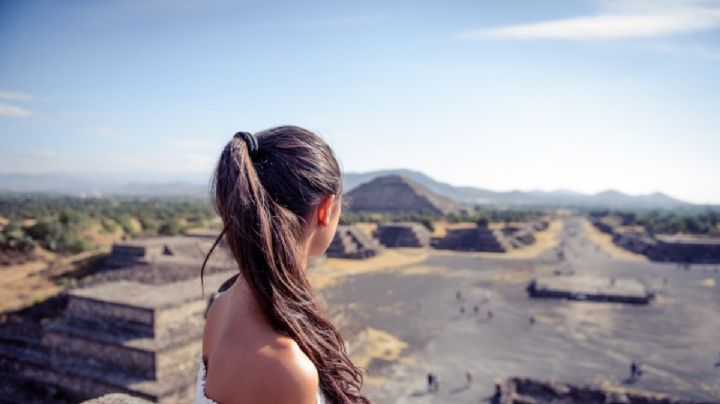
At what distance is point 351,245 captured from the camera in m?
35.9

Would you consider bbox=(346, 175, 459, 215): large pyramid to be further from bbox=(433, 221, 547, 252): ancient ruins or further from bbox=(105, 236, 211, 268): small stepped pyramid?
bbox=(105, 236, 211, 268): small stepped pyramid

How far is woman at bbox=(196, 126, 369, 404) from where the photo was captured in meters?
1.07

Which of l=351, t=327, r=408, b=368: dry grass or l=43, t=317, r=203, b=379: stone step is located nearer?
l=43, t=317, r=203, b=379: stone step

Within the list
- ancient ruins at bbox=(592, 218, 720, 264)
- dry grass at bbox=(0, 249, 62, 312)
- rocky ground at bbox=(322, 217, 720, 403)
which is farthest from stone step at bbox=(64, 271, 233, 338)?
ancient ruins at bbox=(592, 218, 720, 264)

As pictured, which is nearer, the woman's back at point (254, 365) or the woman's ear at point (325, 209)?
the woman's back at point (254, 365)

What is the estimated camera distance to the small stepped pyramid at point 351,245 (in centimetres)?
3500

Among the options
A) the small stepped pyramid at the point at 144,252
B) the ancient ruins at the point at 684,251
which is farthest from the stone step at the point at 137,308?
the ancient ruins at the point at 684,251

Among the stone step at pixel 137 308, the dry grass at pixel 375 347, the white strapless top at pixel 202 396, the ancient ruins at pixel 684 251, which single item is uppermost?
the white strapless top at pixel 202 396

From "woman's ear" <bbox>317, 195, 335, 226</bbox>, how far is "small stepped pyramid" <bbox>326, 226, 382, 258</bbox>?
33310 millimetres

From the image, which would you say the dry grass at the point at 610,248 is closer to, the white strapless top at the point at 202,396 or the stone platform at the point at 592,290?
the stone platform at the point at 592,290

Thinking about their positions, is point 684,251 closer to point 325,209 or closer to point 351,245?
point 351,245

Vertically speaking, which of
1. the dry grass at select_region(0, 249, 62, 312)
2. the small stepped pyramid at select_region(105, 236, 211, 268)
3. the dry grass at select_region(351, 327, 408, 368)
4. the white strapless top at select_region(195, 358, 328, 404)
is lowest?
the dry grass at select_region(351, 327, 408, 368)

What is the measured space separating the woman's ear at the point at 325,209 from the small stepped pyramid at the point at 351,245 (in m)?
33.3

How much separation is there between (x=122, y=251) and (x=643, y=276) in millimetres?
32181
